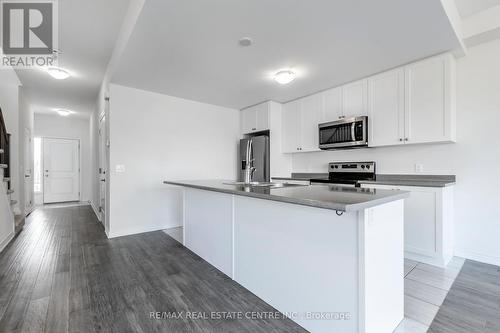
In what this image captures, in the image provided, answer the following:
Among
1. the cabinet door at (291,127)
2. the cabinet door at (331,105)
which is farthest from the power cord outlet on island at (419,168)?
the cabinet door at (291,127)

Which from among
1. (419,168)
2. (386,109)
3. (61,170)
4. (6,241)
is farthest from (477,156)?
(61,170)

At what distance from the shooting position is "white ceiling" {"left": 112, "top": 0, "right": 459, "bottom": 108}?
193 centimetres

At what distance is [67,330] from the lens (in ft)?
4.99

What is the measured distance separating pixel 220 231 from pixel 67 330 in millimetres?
1323

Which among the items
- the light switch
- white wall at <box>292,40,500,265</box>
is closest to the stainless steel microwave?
white wall at <box>292,40,500,265</box>

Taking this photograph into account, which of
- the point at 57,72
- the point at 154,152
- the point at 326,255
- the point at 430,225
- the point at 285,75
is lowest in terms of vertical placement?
the point at 430,225

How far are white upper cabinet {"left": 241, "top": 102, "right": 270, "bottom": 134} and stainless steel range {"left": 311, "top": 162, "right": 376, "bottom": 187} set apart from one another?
152cm

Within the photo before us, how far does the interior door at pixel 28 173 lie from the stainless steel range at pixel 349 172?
637 centimetres

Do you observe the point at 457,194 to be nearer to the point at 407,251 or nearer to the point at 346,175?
the point at 407,251

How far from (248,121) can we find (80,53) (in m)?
3.02

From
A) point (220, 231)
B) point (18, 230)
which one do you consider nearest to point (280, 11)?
point (220, 231)

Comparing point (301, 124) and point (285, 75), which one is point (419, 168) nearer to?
point (301, 124)

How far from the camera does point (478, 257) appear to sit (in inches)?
104

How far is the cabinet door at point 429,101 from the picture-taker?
2654 millimetres
